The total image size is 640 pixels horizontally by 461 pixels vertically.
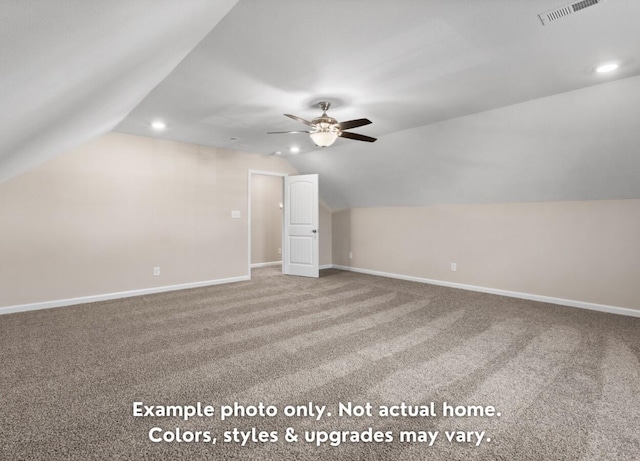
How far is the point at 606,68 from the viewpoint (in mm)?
2805

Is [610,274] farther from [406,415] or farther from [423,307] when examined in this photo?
[406,415]

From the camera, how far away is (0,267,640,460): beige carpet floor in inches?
67.2

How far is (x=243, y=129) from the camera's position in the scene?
15.1 feet

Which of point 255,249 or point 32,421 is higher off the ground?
point 255,249

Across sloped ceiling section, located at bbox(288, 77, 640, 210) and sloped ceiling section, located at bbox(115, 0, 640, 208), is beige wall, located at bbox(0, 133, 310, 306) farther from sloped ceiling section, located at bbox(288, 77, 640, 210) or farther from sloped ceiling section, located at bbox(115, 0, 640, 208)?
sloped ceiling section, located at bbox(288, 77, 640, 210)

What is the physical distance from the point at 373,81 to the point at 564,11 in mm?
1461

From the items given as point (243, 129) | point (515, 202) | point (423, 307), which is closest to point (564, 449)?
point (423, 307)

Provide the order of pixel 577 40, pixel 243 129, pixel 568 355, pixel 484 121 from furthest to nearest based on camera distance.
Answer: pixel 243 129 → pixel 484 121 → pixel 568 355 → pixel 577 40

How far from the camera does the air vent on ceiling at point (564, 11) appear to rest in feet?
6.39

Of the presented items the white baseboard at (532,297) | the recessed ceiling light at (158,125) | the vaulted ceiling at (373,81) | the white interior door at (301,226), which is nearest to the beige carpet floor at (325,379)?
the white baseboard at (532,297)

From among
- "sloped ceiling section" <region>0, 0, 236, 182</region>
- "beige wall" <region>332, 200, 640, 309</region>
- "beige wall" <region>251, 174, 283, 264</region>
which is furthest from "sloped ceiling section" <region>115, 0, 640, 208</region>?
"beige wall" <region>251, 174, 283, 264</region>

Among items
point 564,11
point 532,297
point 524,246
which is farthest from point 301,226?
point 564,11

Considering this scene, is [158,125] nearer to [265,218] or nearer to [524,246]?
[265,218]

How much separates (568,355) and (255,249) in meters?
6.39
